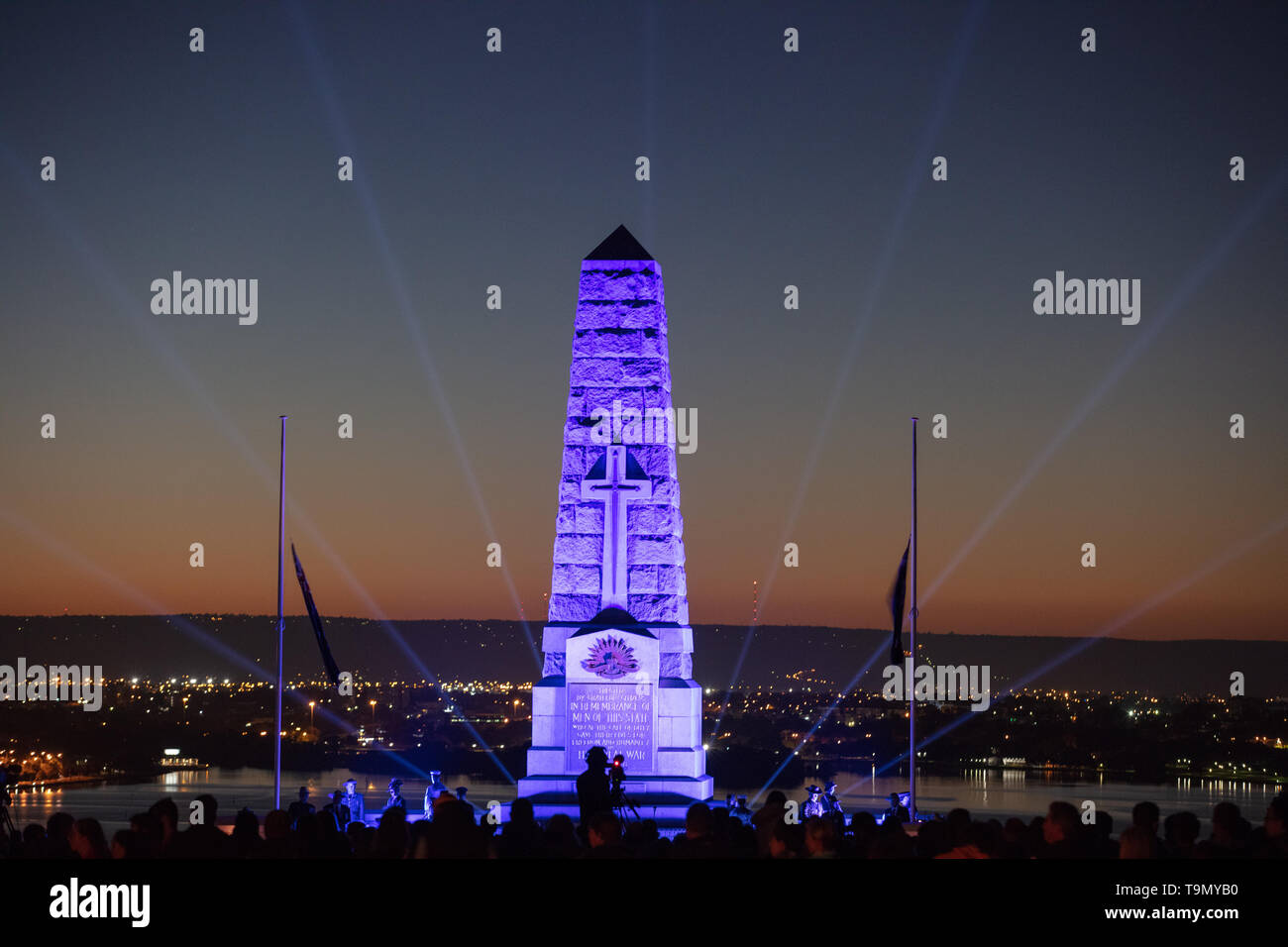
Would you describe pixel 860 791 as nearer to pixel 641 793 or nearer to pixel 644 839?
pixel 641 793

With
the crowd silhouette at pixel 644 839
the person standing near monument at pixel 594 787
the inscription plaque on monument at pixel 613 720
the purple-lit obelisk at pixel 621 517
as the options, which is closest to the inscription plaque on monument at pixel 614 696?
the inscription plaque on monument at pixel 613 720

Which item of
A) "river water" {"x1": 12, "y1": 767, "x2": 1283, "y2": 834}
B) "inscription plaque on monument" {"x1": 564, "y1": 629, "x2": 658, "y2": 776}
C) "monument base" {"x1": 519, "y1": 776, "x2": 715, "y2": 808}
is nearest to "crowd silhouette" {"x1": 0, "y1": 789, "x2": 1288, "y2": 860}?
"inscription plaque on monument" {"x1": 564, "y1": 629, "x2": 658, "y2": 776}

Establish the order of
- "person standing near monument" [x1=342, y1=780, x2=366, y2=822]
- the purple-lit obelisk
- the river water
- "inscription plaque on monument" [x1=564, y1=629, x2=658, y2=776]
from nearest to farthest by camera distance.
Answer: "person standing near monument" [x1=342, y1=780, x2=366, y2=822] → "inscription plaque on monument" [x1=564, y1=629, x2=658, y2=776] → the purple-lit obelisk → the river water

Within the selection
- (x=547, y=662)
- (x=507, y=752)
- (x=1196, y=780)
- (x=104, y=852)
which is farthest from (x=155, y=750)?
(x=104, y=852)

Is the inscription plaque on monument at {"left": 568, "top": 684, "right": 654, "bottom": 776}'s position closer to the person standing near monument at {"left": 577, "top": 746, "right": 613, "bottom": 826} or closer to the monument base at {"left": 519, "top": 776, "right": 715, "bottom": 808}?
the monument base at {"left": 519, "top": 776, "right": 715, "bottom": 808}

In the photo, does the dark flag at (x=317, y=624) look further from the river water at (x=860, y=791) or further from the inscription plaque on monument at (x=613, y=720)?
the river water at (x=860, y=791)
